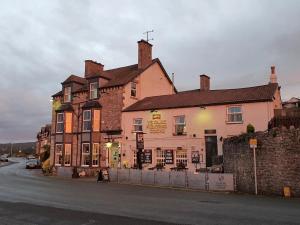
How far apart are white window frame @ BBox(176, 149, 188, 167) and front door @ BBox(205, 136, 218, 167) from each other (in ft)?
6.62

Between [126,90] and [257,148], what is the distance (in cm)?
1790

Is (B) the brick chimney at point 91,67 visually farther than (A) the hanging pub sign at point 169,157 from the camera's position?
Yes

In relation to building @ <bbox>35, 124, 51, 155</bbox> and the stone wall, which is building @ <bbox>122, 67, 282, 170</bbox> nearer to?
the stone wall

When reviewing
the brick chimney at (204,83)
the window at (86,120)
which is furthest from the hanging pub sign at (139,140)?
the brick chimney at (204,83)

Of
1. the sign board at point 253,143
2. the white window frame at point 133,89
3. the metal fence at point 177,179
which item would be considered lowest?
the metal fence at point 177,179

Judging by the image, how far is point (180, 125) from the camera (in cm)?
3222

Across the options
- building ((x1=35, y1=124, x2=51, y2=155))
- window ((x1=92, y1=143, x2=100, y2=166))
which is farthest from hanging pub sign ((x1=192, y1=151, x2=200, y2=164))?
building ((x1=35, y1=124, x2=51, y2=155))

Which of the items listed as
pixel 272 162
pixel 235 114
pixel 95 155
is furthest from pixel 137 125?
pixel 272 162

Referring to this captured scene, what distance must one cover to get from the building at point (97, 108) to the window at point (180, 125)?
6.21 metres

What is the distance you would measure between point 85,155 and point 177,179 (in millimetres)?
15856

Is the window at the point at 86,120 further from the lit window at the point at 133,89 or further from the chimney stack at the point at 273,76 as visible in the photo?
the chimney stack at the point at 273,76

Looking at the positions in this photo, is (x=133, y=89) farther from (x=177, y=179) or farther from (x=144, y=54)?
(x=177, y=179)

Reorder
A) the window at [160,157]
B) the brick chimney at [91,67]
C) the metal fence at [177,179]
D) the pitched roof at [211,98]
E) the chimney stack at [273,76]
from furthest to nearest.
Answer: the brick chimney at [91,67] → the chimney stack at [273,76] → the window at [160,157] → the pitched roof at [211,98] → the metal fence at [177,179]

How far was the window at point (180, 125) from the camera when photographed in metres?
32.0
